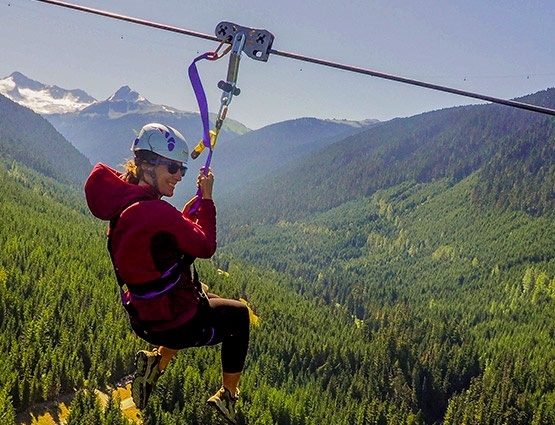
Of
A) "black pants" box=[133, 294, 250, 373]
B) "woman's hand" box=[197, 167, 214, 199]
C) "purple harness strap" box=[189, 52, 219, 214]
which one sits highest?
"purple harness strap" box=[189, 52, 219, 214]

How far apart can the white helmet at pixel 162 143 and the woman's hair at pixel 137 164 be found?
0.06 m

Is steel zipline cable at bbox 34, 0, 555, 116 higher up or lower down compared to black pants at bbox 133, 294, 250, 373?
higher up

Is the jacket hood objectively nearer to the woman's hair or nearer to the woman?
the woman

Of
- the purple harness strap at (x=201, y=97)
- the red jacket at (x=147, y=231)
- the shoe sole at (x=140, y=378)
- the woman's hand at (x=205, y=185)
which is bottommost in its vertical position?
the shoe sole at (x=140, y=378)

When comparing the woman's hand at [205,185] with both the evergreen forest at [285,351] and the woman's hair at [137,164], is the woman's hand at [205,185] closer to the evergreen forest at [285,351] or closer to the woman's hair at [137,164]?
the woman's hair at [137,164]

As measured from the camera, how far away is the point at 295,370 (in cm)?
9012

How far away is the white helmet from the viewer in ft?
19.0

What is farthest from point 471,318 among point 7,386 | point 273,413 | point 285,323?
point 7,386

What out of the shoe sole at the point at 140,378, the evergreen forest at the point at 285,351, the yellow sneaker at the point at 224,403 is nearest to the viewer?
the yellow sneaker at the point at 224,403

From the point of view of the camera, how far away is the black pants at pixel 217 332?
19.8ft

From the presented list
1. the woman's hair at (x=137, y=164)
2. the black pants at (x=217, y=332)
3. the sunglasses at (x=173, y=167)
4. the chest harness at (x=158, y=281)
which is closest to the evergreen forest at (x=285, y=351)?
the black pants at (x=217, y=332)

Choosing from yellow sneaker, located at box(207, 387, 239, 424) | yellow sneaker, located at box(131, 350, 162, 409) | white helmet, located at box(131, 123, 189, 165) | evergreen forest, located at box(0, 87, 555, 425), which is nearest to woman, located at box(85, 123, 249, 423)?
white helmet, located at box(131, 123, 189, 165)

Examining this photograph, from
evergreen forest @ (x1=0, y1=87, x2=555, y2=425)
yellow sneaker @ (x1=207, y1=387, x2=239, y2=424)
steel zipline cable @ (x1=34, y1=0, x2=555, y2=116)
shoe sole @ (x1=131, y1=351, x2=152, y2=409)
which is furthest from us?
evergreen forest @ (x1=0, y1=87, x2=555, y2=425)

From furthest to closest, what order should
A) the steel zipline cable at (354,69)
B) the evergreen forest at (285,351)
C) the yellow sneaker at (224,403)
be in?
the evergreen forest at (285,351) → the yellow sneaker at (224,403) → the steel zipline cable at (354,69)
